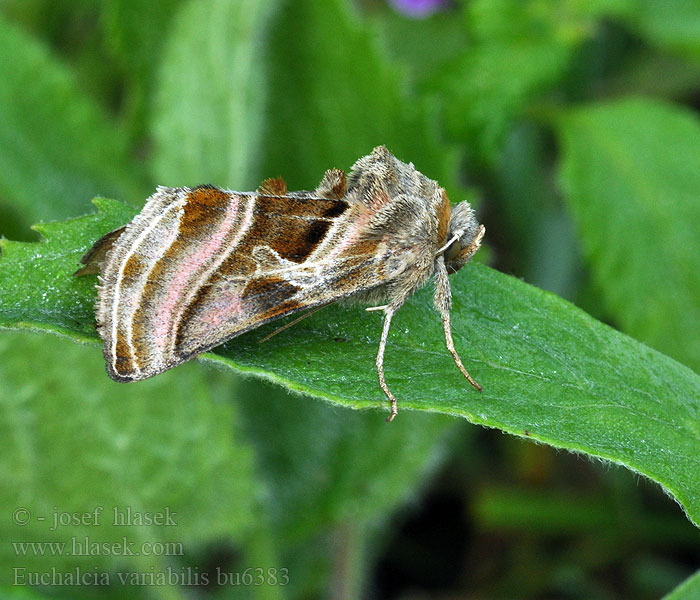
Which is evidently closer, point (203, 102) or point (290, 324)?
point (290, 324)

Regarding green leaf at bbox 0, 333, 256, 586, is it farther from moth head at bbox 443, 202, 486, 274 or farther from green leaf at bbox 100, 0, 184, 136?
green leaf at bbox 100, 0, 184, 136

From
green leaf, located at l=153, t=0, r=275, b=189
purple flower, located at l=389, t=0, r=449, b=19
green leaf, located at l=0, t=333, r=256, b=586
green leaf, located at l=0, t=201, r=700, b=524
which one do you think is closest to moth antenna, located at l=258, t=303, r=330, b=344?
green leaf, located at l=0, t=201, r=700, b=524

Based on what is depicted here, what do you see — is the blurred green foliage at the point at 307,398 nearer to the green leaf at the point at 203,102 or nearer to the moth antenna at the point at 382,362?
the green leaf at the point at 203,102

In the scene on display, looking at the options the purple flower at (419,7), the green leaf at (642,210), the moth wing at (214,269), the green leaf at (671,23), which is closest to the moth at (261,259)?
the moth wing at (214,269)

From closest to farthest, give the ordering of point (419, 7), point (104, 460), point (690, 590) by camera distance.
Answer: point (690, 590)
point (104, 460)
point (419, 7)

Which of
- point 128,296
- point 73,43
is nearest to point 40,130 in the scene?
point 73,43

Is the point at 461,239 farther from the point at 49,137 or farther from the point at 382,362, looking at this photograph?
the point at 49,137

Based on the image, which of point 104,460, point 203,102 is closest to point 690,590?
point 104,460

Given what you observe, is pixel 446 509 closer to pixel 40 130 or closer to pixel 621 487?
pixel 621 487
